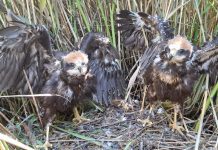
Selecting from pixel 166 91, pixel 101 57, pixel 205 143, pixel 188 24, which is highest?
pixel 188 24

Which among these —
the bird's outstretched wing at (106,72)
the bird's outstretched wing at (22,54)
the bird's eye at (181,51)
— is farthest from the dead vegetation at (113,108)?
the bird's eye at (181,51)

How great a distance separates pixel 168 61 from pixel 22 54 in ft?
3.46

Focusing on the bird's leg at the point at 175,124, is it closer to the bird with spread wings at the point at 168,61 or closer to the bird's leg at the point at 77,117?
the bird with spread wings at the point at 168,61

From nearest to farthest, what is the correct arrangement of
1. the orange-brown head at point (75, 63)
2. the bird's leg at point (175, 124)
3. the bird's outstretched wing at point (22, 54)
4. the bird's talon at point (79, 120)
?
the bird's outstretched wing at point (22, 54) → the orange-brown head at point (75, 63) → the bird's leg at point (175, 124) → the bird's talon at point (79, 120)

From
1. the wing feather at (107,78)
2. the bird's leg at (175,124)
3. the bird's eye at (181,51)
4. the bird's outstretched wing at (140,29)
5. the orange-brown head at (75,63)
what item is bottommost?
the bird's leg at (175,124)

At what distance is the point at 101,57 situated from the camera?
12.1 feet

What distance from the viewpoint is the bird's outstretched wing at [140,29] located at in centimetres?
353

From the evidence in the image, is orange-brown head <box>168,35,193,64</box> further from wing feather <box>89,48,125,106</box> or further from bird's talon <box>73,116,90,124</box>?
bird's talon <box>73,116,90,124</box>

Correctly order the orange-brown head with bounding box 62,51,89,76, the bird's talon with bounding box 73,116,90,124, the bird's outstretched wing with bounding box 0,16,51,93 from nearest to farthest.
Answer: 1. the bird's outstretched wing with bounding box 0,16,51,93
2. the orange-brown head with bounding box 62,51,89,76
3. the bird's talon with bounding box 73,116,90,124

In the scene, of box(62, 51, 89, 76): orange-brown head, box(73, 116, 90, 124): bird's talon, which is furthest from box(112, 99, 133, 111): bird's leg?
box(62, 51, 89, 76): orange-brown head

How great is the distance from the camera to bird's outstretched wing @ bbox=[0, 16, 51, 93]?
9.85 feet

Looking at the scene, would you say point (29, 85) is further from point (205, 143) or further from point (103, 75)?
point (205, 143)

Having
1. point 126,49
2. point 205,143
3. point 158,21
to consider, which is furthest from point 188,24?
point 205,143

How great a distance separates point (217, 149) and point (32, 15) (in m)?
1.75
